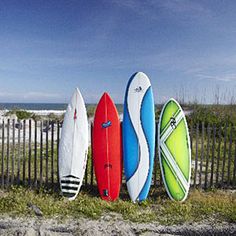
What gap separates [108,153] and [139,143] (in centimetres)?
58

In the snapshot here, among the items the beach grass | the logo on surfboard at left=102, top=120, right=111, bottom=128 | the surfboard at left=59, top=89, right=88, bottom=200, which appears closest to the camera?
the beach grass

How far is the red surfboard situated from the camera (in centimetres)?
449

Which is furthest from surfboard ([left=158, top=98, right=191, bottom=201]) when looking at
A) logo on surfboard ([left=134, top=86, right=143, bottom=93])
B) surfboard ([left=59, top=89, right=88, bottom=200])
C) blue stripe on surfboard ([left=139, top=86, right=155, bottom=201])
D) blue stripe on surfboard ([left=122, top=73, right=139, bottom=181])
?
surfboard ([left=59, top=89, right=88, bottom=200])

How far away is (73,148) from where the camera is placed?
4602mm

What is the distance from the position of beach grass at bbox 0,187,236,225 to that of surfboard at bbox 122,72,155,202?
0.28 metres

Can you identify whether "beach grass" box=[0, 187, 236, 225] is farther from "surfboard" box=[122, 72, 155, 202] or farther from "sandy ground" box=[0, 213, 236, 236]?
"surfboard" box=[122, 72, 155, 202]

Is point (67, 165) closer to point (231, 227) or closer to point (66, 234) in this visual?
point (66, 234)

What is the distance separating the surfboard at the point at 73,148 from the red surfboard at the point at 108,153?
0.77ft

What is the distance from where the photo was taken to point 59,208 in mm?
3928

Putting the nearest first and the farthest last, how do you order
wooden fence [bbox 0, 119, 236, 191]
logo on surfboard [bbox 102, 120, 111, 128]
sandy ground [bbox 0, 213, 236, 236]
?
sandy ground [bbox 0, 213, 236, 236] → logo on surfboard [bbox 102, 120, 111, 128] → wooden fence [bbox 0, 119, 236, 191]

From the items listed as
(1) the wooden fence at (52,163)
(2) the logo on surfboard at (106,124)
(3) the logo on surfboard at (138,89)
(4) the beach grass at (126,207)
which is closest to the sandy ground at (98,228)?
(4) the beach grass at (126,207)

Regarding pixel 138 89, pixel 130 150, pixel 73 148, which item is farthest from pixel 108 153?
pixel 138 89

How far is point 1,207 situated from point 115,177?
1872 mm

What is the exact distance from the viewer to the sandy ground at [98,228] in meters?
3.35
